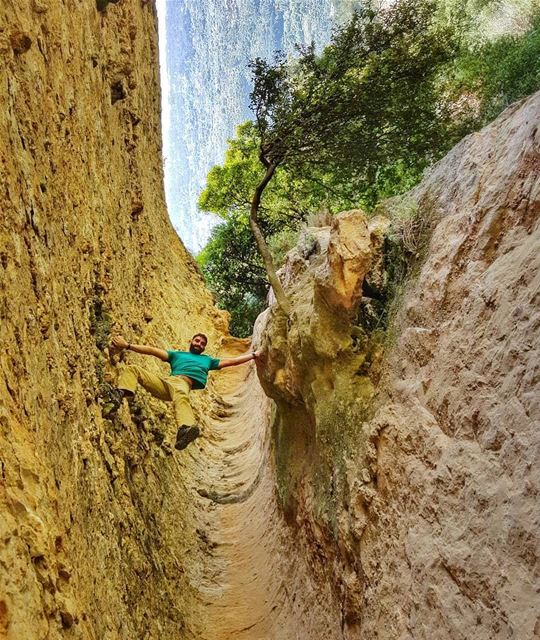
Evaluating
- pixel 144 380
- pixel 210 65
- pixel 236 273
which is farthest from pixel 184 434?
pixel 210 65

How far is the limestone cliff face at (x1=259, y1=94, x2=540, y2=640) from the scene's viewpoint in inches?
163

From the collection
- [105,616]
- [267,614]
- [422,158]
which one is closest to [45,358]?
[105,616]

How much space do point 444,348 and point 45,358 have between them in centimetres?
394

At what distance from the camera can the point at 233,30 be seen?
372 feet

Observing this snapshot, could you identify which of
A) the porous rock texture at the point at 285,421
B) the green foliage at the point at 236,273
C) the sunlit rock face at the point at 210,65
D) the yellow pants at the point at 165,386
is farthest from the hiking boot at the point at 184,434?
the sunlit rock face at the point at 210,65

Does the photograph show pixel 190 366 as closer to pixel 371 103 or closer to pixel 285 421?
pixel 285 421

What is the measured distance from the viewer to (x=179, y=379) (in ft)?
28.6

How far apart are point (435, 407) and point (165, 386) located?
15.0 feet

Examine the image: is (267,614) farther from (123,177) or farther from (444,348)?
(123,177)

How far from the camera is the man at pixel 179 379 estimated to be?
26.4 ft

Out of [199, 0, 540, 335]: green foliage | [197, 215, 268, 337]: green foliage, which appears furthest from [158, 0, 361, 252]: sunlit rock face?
[199, 0, 540, 335]: green foliage

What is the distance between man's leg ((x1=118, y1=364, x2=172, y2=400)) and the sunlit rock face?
7367 cm

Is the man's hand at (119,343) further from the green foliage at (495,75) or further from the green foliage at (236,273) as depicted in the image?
the green foliage at (236,273)

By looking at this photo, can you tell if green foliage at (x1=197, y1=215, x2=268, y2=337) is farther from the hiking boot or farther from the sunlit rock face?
the sunlit rock face
